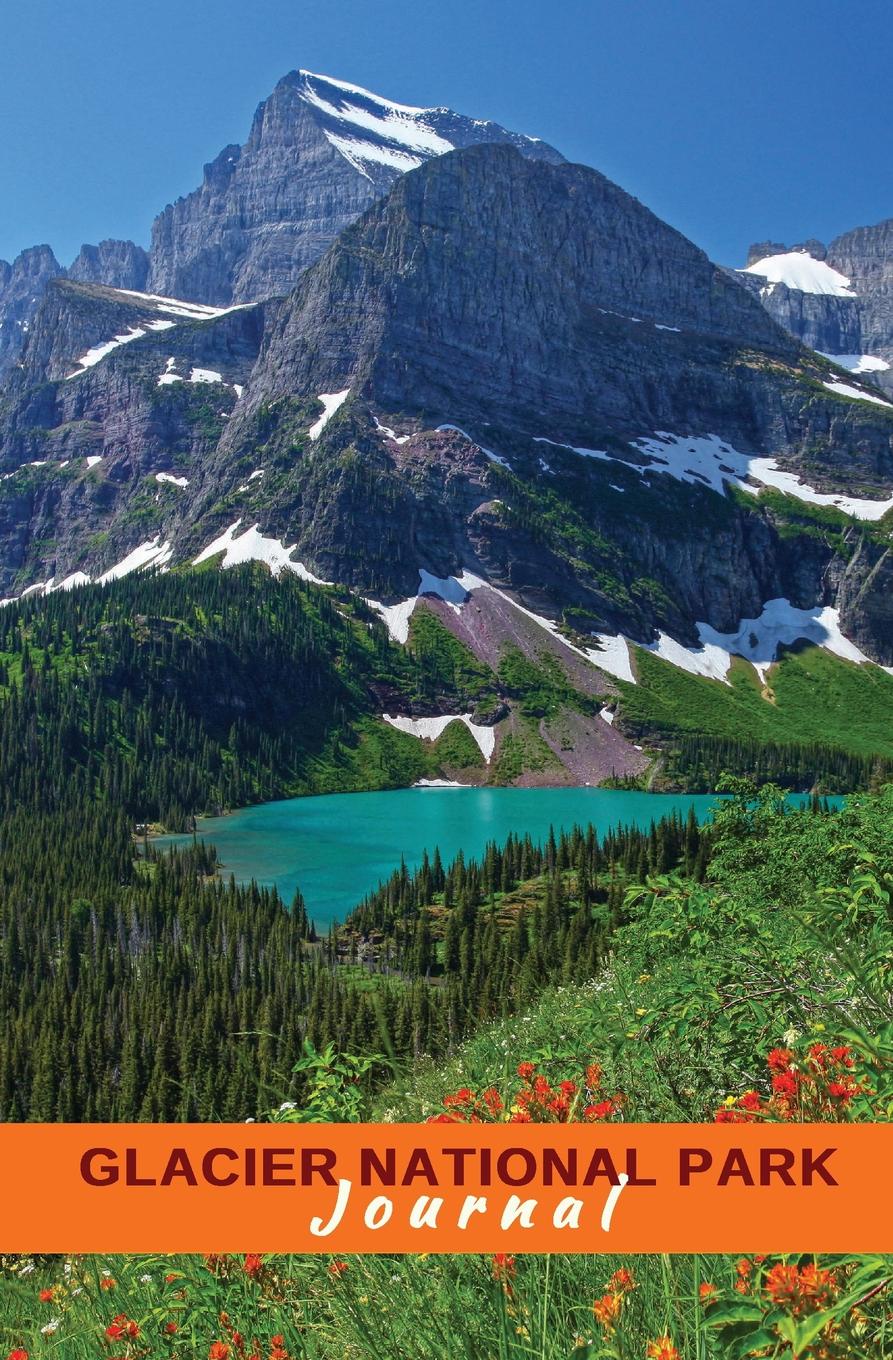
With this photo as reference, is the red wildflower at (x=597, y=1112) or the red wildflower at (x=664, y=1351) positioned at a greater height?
the red wildflower at (x=664, y=1351)

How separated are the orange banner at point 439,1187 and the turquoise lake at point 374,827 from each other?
69.2 metres

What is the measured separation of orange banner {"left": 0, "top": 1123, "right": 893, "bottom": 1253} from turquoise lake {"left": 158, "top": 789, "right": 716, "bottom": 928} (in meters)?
69.2

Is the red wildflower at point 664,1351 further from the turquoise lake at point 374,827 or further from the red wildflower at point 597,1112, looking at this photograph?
the turquoise lake at point 374,827

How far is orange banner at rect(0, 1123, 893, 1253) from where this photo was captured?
368 cm

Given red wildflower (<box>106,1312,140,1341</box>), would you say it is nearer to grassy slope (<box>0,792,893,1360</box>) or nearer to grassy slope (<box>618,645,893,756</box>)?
grassy slope (<box>0,792,893,1360</box>)

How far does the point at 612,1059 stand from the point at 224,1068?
4219 centimetres

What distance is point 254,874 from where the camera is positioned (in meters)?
91.4

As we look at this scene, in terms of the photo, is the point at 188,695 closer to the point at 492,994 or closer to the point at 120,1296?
the point at 492,994

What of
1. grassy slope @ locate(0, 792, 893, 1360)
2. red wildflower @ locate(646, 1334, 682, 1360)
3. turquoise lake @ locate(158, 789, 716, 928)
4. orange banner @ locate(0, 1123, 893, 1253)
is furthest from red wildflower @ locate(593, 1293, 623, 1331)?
turquoise lake @ locate(158, 789, 716, 928)

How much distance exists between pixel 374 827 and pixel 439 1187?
116 metres

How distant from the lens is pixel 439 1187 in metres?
4.18

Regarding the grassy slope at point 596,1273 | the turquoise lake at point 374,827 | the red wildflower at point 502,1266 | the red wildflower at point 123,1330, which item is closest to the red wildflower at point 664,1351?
the grassy slope at point 596,1273

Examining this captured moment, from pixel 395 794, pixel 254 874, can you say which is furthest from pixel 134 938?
pixel 395 794

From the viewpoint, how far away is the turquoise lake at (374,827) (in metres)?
89.9
